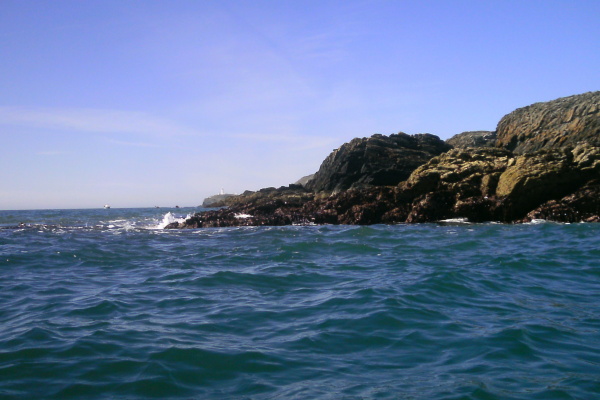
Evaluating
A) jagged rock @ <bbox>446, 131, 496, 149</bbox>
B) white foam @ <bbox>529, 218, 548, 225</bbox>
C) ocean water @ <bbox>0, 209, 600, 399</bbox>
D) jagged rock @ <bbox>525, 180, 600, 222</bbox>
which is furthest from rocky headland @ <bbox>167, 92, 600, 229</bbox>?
ocean water @ <bbox>0, 209, 600, 399</bbox>

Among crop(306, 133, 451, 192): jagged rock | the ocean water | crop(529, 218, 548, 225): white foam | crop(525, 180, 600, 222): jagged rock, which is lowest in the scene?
the ocean water

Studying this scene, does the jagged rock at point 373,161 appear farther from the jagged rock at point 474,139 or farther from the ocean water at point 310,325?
the ocean water at point 310,325

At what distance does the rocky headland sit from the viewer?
15.8 m

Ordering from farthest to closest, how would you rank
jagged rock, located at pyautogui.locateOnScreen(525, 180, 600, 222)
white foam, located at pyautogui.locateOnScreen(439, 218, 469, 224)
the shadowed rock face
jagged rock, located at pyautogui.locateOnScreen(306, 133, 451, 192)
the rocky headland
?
1. jagged rock, located at pyautogui.locateOnScreen(306, 133, 451, 192)
2. the shadowed rock face
3. white foam, located at pyautogui.locateOnScreen(439, 218, 469, 224)
4. the rocky headland
5. jagged rock, located at pyautogui.locateOnScreen(525, 180, 600, 222)

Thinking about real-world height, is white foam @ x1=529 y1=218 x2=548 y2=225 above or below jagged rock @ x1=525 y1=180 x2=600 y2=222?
below

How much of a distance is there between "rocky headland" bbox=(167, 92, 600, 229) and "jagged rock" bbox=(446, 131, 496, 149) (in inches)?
32.4

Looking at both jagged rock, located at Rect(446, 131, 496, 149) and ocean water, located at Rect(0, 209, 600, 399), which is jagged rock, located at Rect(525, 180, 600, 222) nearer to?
ocean water, located at Rect(0, 209, 600, 399)

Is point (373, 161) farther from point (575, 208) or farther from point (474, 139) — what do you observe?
point (474, 139)

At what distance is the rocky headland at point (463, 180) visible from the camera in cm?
1578

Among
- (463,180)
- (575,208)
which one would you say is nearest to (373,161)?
(463,180)

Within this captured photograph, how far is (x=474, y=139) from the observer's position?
29.8 metres

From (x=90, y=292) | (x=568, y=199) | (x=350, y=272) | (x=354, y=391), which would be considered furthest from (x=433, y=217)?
(x=354, y=391)

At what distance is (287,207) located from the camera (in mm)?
21219

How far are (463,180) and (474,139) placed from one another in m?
13.3
